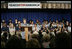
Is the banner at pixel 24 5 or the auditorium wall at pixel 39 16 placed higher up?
the banner at pixel 24 5

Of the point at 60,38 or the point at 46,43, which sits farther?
the point at 46,43

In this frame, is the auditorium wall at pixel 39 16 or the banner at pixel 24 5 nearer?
the banner at pixel 24 5

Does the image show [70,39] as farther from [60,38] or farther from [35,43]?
[35,43]

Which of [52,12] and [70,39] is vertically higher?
[52,12]

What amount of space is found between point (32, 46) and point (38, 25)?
4.09m

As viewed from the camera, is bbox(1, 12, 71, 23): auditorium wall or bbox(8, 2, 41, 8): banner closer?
bbox(8, 2, 41, 8): banner

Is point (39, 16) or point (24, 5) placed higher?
point (24, 5)

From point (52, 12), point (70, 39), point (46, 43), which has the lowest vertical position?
point (46, 43)

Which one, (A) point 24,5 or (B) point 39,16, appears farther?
(B) point 39,16

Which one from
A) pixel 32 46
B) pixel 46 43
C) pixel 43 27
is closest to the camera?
pixel 32 46

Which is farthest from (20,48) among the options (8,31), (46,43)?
(8,31)

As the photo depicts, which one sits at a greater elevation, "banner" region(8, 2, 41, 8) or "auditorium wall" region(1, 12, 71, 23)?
"banner" region(8, 2, 41, 8)

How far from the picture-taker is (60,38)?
4.16 meters

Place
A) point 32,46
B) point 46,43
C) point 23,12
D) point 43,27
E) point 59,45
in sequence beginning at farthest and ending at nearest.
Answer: point 23,12 < point 43,27 < point 46,43 < point 59,45 < point 32,46
